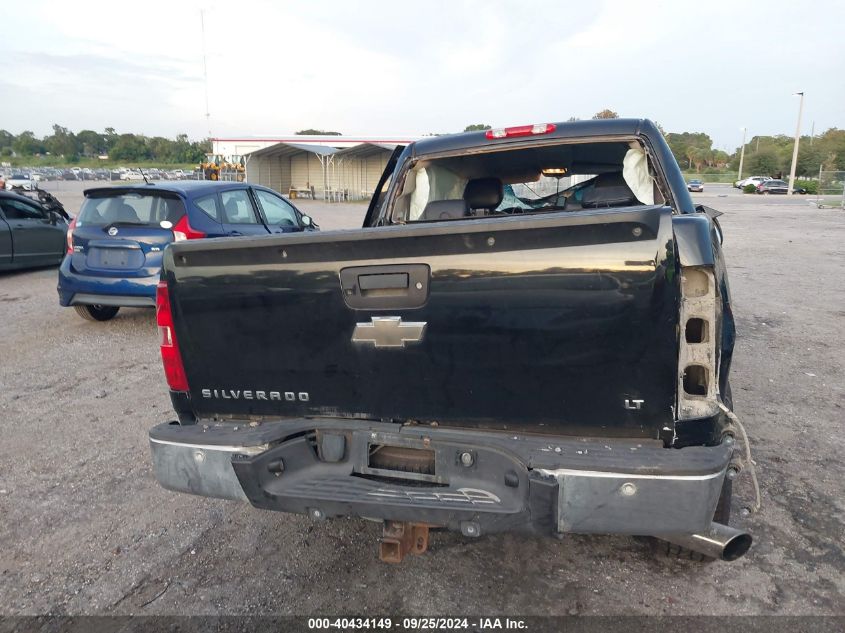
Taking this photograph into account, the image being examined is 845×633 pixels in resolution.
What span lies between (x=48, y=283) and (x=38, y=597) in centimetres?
916

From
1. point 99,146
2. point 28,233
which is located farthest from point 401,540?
point 99,146

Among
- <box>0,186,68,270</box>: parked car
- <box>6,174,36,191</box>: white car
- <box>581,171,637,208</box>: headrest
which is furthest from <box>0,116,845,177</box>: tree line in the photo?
<box>581,171,637,208</box>: headrest

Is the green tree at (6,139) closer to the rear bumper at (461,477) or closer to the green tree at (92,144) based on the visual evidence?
the green tree at (92,144)

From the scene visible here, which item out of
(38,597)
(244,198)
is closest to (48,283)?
(244,198)

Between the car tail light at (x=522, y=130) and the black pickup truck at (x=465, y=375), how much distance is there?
1.57 m

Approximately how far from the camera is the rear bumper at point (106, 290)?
686 cm

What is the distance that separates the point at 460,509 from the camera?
2279mm

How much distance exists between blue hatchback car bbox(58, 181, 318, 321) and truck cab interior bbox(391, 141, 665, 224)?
333cm

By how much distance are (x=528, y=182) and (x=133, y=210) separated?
450 centimetres

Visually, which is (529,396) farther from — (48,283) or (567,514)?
(48,283)

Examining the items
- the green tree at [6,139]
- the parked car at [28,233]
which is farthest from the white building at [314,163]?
the green tree at [6,139]

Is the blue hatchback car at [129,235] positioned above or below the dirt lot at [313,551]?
above

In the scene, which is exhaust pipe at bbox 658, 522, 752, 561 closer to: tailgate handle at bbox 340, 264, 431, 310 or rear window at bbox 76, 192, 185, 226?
tailgate handle at bbox 340, 264, 431, 310

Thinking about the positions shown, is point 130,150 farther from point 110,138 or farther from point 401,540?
point 401,540
